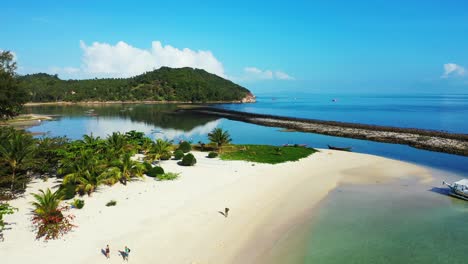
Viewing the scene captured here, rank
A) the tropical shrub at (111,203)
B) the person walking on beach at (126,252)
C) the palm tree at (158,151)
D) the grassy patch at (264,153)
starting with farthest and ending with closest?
the grassy patch at (264,153) < the palm tree at (158,151) < the tropical shrub at (111,203) < the person walking on beach at (126,252)

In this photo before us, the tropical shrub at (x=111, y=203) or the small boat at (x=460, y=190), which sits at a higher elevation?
the small boat at (x=460, y=190)

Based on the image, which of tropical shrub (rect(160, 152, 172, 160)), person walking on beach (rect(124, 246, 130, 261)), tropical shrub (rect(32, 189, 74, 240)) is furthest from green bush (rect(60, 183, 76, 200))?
tropical shrub (rect(160, 152, 172, 160))

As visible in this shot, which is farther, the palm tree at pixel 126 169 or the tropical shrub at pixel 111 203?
the palm tree at pixel 126 169

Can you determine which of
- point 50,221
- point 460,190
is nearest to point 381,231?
point 460,190

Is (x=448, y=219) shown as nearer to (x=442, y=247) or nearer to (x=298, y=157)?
(x=442, y=247)

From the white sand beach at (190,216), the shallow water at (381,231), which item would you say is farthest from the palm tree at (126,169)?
the shallow water at (381,231)

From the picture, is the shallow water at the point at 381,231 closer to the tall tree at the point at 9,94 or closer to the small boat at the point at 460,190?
→ the small boat at the point at 460,190
